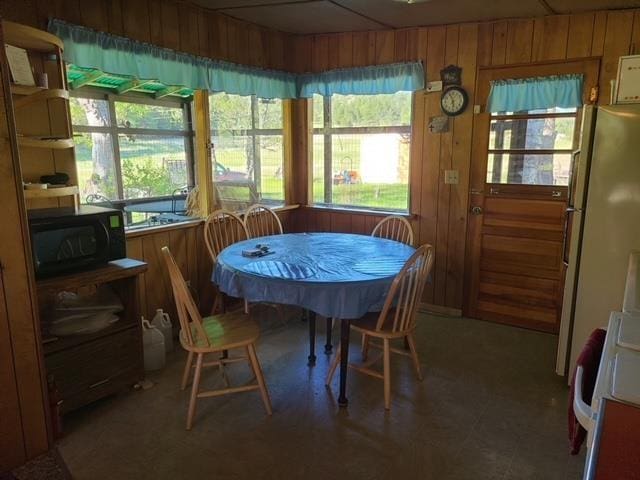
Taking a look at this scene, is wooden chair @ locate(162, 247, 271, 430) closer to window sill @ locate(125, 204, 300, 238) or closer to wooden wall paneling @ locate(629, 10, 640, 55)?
window sill @ locate(125, 204, 300, 238)

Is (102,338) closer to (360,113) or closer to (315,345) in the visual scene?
(315,345)

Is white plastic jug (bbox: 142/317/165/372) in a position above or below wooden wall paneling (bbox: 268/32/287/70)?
below

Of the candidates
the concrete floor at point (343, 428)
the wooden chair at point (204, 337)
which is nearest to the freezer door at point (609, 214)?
the concrete floor at point (343, 428)

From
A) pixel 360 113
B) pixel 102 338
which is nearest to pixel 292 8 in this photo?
pixel 360 113

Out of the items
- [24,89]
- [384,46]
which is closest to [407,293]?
[24,89]

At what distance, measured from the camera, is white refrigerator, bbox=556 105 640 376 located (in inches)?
90.6

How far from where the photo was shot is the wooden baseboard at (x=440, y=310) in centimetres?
393

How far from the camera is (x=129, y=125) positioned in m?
5.65

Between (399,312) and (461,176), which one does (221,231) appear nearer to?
(399,312)

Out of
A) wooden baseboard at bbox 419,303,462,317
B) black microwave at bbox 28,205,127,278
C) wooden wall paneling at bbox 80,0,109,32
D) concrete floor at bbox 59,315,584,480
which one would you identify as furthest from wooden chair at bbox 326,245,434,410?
wooden wall paneling at bbox 80,0,109,32

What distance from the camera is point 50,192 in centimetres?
231

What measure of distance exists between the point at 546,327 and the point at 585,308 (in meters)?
1.11

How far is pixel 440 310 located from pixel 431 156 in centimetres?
133

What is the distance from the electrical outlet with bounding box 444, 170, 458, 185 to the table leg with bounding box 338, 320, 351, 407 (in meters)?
1.83
